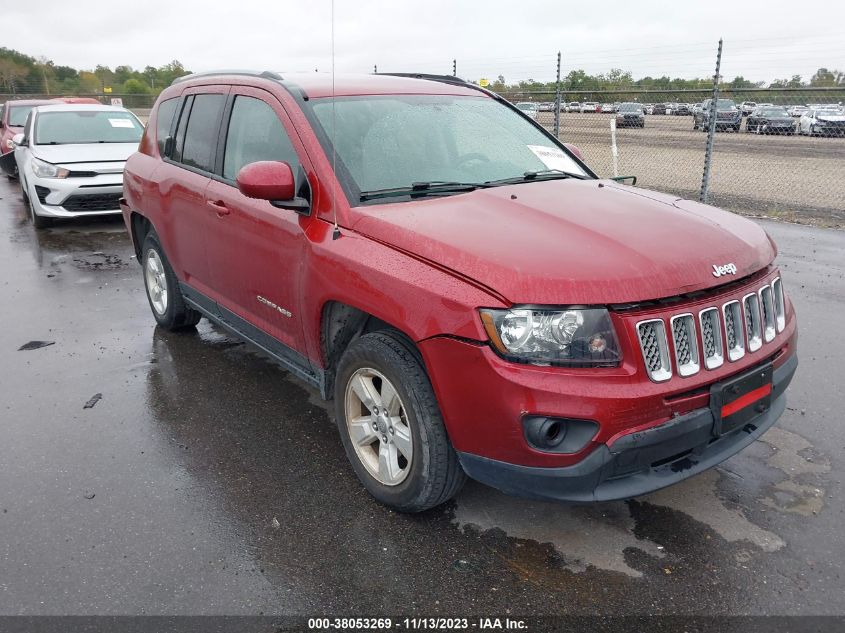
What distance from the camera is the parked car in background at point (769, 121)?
2797cm

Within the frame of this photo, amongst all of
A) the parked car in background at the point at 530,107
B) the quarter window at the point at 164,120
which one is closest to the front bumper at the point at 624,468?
the quarter window at the point at 164,120

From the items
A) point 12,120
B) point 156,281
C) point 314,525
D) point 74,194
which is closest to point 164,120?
point 156,281

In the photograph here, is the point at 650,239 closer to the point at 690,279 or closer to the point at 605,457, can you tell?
the point at 690,279

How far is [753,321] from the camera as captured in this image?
2.96 meters

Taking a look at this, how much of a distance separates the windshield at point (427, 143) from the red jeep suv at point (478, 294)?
12 mm

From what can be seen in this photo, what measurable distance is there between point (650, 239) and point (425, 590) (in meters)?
1.67

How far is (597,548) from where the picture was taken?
9.76ft

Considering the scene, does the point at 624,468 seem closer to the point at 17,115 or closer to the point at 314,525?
the point at 314,525

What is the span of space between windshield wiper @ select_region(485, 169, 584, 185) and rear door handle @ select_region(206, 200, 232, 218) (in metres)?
1.58

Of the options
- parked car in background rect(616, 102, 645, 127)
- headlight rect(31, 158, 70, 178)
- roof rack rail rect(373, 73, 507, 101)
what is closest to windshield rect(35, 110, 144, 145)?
headlight rect(31, 158, 70, 178)

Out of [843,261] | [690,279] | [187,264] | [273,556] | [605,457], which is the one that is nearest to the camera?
[605,457]

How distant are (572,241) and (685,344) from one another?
0.59 metres

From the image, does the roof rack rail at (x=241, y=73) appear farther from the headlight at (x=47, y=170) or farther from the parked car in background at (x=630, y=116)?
the parked car in background at (x=630, y=116)

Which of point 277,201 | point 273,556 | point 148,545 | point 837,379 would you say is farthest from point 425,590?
point 837,379
